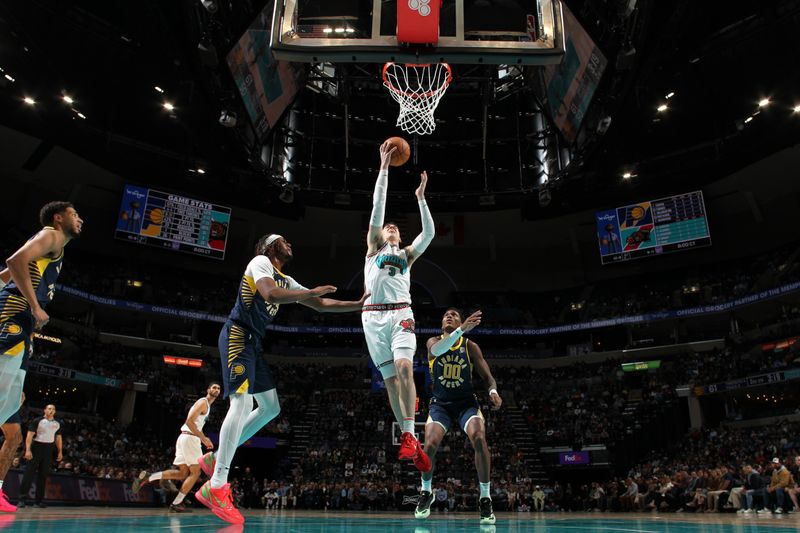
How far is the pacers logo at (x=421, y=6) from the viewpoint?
857 centimetres

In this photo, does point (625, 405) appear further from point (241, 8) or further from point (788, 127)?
point (241, 8)

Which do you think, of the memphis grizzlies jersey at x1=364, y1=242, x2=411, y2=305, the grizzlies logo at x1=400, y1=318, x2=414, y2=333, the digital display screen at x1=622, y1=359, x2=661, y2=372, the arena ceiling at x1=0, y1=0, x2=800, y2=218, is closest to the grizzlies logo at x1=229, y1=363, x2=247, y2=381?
the memphis grizzlies jersey at x1=364, y1=242, x2=411, y2=305

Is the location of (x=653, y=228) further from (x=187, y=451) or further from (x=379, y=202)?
(x=379, y=202)

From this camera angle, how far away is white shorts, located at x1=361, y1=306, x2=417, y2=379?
19.9 feet

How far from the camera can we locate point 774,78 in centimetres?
2333

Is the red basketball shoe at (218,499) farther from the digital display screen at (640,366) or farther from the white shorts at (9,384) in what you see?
the digital display screen at (640,366)

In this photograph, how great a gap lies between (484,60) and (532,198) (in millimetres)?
Answer: 21046

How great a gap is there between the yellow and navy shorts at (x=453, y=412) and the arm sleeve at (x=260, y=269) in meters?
2.64

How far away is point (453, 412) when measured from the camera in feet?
23.4

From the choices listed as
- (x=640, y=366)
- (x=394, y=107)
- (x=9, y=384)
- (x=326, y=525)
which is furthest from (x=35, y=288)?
→ (x=640, y=366)

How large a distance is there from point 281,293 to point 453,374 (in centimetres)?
271

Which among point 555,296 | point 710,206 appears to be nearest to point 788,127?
point 710,206

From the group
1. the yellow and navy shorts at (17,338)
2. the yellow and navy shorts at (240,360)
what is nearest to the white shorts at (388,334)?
the yellow and navy shorts at (240,360)

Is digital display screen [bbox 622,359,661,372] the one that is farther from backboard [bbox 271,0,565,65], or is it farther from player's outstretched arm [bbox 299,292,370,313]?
player's outstretched arm [bbox 299,292,370,313]
